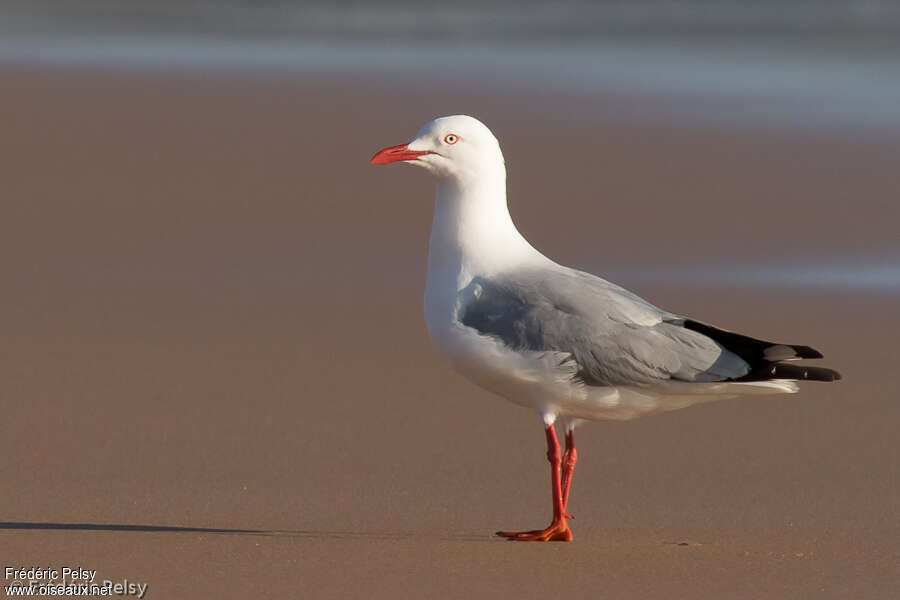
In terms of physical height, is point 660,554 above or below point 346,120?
below

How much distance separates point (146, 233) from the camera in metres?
9.67

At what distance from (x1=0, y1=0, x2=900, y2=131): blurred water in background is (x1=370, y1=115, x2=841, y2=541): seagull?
317 inches

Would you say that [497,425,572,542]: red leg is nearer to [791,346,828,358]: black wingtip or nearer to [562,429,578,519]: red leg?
[562,429,578,519]: red leg

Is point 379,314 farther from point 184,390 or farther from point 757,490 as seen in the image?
point 757,490

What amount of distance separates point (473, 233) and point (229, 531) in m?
1.25

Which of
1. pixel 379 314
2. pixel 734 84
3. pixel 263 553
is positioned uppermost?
pixel 734 84

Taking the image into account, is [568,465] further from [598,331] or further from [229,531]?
[229,531]

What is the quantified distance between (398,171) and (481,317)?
6.20 m

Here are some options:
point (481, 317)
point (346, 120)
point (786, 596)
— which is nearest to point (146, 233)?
point (346, 120)

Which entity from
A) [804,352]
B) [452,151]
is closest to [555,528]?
[804,352]

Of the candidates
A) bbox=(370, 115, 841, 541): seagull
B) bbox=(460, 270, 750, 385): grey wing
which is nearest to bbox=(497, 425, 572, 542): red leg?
bbox=(370, 115, 841, 541): seagull

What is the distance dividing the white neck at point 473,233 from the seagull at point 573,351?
12mm

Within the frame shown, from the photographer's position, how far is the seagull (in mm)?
4750

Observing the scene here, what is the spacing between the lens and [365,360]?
7.16 metres
